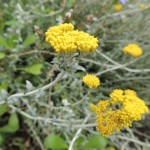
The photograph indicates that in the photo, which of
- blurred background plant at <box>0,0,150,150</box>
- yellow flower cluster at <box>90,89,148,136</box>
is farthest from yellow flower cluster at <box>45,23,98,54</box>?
blurred background plant at <box>0,0,150,150</box>

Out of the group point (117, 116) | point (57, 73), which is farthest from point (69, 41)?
point (57, 73)

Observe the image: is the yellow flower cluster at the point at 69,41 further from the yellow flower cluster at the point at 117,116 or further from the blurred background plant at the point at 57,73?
the blurred background plant at the point at 57,73

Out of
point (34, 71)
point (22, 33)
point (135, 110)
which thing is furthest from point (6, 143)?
point (135, 110)

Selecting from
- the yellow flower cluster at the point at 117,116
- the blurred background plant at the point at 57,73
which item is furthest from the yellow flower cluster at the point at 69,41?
the blurred background plant at the point at 57,73

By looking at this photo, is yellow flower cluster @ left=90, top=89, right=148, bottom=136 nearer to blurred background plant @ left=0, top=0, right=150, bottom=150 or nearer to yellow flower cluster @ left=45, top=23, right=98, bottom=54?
yellow flower cluster @ left=45, top=23, right=98, bottom=54

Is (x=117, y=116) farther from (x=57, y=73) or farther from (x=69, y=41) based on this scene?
(x=57, y=73)

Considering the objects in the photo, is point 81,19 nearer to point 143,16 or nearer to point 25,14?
point 25,14

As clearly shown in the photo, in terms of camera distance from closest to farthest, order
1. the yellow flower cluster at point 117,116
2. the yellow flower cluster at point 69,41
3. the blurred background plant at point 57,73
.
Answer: the yellow flower cluster at point 69,41 → the yellow flower cluster at point 117,116 → the blurred background plant at point 57,73
